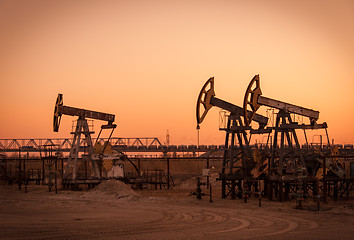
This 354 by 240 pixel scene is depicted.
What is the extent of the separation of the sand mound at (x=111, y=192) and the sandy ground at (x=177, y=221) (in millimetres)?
2865

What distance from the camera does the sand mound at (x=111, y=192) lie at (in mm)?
28022

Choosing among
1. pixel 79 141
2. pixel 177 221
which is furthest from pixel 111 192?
pixel 177 221

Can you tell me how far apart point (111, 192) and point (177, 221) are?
487 inches

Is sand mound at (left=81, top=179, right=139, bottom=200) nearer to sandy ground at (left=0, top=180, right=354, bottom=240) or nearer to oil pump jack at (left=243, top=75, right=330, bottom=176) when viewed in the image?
sandy ground at (left=0, top=180, right=354, bottom=240)

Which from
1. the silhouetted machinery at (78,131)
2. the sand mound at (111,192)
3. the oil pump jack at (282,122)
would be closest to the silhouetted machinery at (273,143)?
the oil pump jack at (282,122)

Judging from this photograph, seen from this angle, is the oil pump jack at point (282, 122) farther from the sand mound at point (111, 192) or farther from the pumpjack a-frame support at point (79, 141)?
the pumpjack a-frame support at point (79, 141)

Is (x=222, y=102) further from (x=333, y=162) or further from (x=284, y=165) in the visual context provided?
(x=333, y=162)

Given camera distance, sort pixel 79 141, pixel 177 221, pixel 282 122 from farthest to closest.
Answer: pixel 79 141
pixel 282 122
pixel 177 221

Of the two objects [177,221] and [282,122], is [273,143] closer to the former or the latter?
[282,122]

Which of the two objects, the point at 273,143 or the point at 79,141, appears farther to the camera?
the point at 79,141

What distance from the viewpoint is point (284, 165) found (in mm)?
26734

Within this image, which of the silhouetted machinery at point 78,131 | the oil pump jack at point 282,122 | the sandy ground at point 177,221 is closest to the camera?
the sandy ground at point 177,221

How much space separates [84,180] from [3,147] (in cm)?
8367

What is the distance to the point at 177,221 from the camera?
17.4 meters
